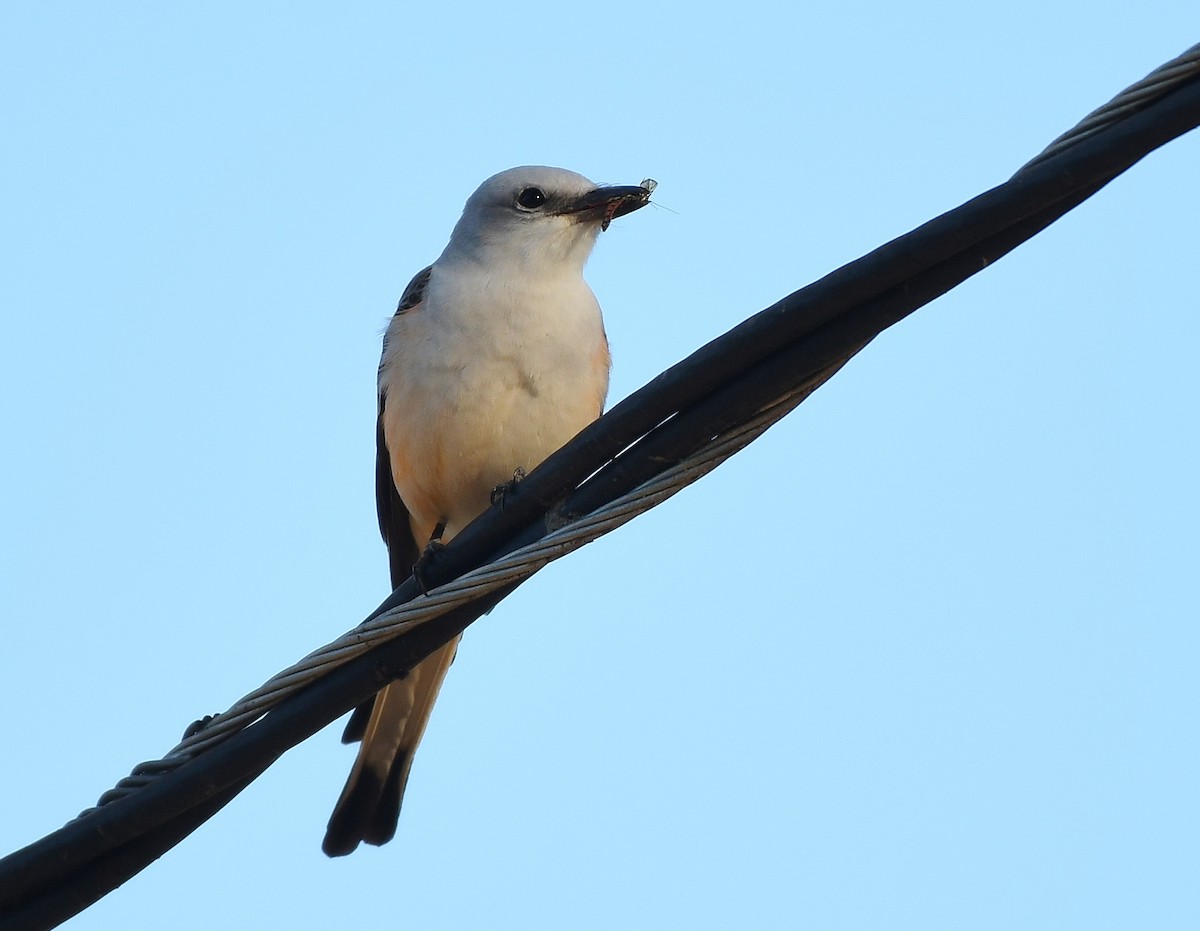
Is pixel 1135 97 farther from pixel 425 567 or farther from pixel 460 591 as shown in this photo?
pixel 425 567

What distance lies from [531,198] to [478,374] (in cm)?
109

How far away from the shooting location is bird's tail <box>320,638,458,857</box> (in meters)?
5.73

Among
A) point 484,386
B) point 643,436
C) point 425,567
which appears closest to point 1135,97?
point 643,436

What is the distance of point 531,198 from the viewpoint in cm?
641

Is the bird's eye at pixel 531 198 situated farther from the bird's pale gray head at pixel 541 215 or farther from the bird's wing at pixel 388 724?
the bird's wing at pixel 388 724

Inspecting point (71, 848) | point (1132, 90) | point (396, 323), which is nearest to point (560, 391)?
point (396, 323)

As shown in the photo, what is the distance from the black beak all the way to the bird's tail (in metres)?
1.82

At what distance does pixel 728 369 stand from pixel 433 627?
972 millimetres

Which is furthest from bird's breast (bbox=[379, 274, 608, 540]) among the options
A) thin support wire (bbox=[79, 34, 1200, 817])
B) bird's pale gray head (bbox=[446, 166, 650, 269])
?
thin support wire (bbox=[79, 34, 1200, 817])

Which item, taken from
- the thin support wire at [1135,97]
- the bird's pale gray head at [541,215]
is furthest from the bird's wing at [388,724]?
the thin support wire at [1135,97]

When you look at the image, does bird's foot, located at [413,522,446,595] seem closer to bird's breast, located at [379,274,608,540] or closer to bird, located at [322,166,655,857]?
bird, located at [322,166,655,857]

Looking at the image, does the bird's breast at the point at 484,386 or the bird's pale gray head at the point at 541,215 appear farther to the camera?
the bird's pale gray head at the point at 541,215

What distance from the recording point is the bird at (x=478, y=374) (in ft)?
18.6

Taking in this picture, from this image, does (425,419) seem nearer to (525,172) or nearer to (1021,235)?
(525,172)
